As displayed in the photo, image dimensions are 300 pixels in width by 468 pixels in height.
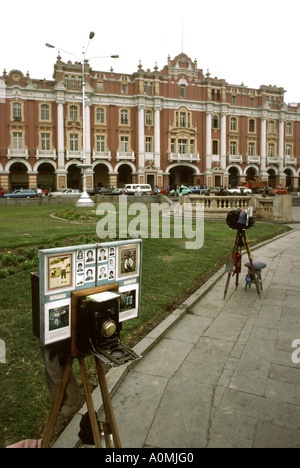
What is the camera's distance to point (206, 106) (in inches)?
1964

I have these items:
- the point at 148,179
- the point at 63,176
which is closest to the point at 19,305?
the point at 63,176

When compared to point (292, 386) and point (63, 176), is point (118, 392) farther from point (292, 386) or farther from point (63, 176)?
point (63, 176)

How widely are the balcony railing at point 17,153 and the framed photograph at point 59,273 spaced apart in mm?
43819

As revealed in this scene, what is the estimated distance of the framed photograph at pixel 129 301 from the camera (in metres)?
2.99

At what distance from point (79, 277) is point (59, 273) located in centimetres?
18

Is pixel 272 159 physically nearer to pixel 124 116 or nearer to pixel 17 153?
pixel 124 116

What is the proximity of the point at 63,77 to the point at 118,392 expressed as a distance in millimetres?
46229

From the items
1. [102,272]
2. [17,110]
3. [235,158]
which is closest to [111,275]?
[102,272]

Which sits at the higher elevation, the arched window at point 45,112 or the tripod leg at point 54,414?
the arched window at point 45,112

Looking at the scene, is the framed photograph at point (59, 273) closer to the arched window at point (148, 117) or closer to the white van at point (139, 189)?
the white van at point (139, 189)

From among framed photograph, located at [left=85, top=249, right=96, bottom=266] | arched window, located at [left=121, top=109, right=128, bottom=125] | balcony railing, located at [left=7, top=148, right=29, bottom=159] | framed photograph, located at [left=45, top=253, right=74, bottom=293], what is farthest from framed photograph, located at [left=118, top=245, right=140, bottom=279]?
arched window, located at [left=121, top=109, right=128, bottom=125]

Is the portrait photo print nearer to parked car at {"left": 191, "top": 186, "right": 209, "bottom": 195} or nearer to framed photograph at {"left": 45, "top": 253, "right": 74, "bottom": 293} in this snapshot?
framed photograph at {"left": 45, "top": 253, "right": 74, "bottom": 293}

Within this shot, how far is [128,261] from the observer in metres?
3.02

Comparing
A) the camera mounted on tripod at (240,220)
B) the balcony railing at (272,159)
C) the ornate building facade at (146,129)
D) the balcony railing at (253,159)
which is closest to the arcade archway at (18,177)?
the ornate building facade at (146,129)
